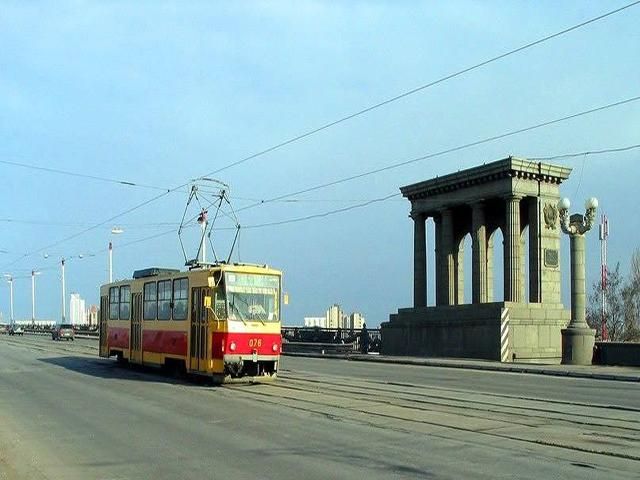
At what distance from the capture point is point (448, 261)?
40.7m

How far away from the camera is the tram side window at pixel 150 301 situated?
24.8 m

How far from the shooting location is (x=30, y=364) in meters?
30.9

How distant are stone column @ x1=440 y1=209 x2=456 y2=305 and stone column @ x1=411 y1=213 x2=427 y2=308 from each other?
4.29 ft

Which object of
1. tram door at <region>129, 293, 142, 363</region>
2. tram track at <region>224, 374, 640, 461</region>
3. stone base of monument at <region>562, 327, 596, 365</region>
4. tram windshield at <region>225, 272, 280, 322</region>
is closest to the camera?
tram track at <region>224, 374, 640, 461</region>

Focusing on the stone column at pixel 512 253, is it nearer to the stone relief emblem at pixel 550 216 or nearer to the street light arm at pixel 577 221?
the stone relief emblem at pixel 550 216

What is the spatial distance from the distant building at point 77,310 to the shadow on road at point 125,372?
383 ft

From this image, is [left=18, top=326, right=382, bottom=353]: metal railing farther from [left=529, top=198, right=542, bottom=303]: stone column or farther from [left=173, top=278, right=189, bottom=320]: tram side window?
[left=173, top=278, right=189, bottom=320]: tram side window

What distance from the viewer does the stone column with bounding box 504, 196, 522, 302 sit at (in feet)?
118

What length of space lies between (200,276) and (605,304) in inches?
1546

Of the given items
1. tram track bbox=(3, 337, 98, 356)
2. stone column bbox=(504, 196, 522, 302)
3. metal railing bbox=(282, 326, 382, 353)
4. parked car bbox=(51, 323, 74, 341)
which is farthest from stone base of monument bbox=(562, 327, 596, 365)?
Answer: parked car bbox=(51, 323, 74, 341)

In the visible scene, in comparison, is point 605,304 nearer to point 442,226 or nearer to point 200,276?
point 442,226

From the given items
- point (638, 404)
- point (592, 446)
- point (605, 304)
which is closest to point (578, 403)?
point (638, 404)

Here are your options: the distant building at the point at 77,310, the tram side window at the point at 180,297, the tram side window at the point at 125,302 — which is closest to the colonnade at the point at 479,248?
the tram side window at the point at 125,302

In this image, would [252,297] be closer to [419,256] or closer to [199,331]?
[199,331]
